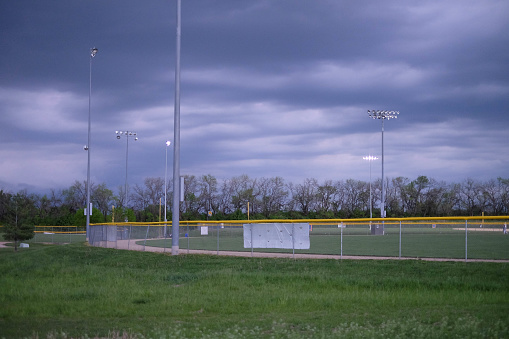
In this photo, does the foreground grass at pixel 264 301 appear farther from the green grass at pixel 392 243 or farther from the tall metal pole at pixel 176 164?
the green grass at pixel 392 243

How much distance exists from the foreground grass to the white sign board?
15.0 feet

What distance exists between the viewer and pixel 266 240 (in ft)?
84.6

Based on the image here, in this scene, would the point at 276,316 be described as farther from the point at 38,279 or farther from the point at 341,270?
the point at 38,279

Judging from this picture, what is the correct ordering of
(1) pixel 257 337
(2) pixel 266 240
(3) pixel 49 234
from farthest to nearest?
1. (3) pixel 49 234
2. (2) pixel 266 240
3. (1) pixel 257 337

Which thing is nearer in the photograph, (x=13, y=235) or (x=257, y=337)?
(x=257, y=337)

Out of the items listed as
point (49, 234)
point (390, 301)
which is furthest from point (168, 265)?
point (49, 234)

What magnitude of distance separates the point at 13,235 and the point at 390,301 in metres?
43.2

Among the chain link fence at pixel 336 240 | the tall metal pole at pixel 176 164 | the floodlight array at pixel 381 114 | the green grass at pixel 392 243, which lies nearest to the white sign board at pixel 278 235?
the chain link fence at pixel 336 240

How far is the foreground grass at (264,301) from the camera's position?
8.70 meters

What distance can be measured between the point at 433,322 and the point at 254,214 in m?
98.4

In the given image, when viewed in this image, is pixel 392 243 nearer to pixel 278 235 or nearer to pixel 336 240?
pixel 336 240

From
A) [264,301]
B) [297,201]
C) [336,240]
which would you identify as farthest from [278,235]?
[297,201]

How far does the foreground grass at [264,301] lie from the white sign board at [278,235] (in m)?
4.58

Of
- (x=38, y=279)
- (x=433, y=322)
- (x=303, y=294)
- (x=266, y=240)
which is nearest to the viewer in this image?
(x=433, y=322)
